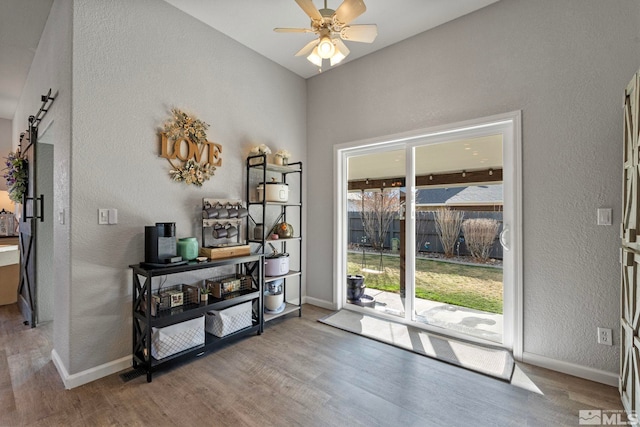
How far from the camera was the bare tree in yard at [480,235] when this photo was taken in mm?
2666

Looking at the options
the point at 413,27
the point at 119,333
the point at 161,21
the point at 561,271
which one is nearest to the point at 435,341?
the point at 561,271

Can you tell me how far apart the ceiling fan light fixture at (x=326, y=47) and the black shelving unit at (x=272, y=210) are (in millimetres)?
1130

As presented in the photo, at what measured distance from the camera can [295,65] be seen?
11.7 ft

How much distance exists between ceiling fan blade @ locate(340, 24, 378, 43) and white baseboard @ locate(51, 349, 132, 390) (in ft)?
9.85

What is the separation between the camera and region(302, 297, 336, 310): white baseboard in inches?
143

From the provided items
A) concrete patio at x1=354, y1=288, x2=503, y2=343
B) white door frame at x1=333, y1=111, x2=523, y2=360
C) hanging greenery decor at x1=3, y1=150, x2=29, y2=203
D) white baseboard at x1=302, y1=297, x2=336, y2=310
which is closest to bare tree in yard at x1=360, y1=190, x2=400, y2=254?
white door frame at x1=333, y1=111, x2=523, y2=360

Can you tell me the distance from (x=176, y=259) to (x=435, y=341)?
240 centimetres

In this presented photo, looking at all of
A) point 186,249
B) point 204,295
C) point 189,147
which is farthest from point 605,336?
point 189,147

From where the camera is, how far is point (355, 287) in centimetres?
359

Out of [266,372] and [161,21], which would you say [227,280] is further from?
[161,21]

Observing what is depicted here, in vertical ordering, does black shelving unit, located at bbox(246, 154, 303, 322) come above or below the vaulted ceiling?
below

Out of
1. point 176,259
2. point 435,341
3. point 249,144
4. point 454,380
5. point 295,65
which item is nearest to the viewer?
point 454,380

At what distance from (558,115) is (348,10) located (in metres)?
1.77

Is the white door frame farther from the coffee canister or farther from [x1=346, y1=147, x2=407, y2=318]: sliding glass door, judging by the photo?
the coffee canister
